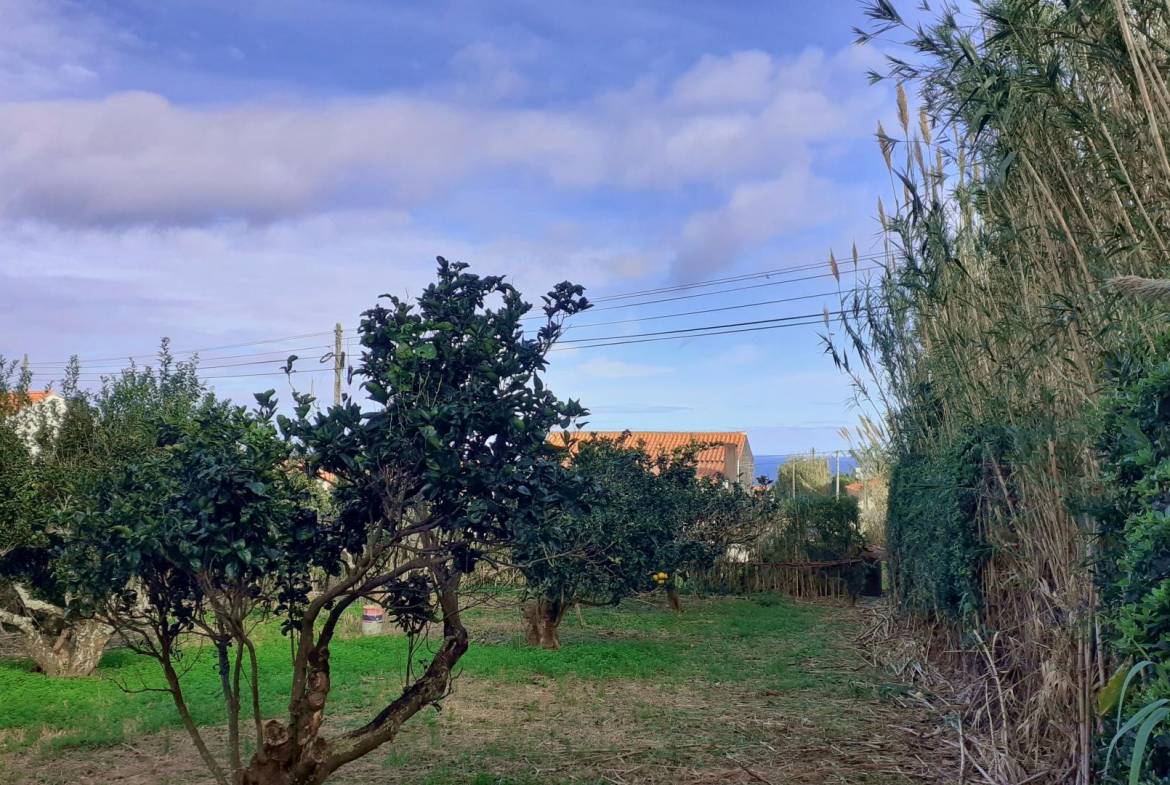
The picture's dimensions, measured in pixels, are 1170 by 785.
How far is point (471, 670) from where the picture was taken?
1039cm

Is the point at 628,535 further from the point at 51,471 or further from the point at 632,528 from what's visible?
the point at 51,471

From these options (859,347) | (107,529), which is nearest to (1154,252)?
(107,529)

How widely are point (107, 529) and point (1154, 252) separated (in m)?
5.11

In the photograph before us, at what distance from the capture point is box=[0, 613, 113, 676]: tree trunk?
10.2 meters

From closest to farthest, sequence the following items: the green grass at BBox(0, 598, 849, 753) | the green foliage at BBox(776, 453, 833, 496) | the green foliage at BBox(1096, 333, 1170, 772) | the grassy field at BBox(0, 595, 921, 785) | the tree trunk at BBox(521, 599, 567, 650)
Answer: the green foliage at BBox(1096, 333, 1170, 772) → the grassy field at BBox(0, 595, 921, 785) → the green grass at BBox(0, 598, 849, 753) → the tree trunk at BBox(521, 599, 567, 650) → the green foliage at BBox(776, 453, 833, 496)

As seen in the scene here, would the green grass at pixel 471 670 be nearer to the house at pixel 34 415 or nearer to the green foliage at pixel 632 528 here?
the green foliage at pixel 632 528

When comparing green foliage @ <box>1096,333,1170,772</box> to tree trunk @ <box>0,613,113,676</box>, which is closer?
green foliage @ <box>1096,333,1170,772</box>

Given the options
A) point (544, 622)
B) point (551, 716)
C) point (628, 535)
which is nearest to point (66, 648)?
point (544, 622)

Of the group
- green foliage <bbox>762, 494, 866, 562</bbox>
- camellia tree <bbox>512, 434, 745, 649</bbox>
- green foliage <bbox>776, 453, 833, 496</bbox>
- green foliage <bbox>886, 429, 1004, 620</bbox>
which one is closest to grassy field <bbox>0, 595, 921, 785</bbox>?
camellia tree <bbox>512, 434, 745, 649</bbox>

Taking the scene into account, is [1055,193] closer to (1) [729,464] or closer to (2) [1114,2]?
(2) [1114,2]

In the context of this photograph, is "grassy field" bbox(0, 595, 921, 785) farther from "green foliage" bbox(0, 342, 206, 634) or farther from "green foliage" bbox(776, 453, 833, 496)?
"green foliage" bbox(776, 453, 833, 496)

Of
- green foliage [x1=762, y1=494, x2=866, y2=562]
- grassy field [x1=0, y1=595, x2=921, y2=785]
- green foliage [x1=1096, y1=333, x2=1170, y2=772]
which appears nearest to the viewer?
green foliage [x1=1096, y1=333, x2=1170, y2=772]

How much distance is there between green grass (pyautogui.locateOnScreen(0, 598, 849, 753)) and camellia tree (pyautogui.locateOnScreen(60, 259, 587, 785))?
1395 mm

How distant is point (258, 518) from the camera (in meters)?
4.42
